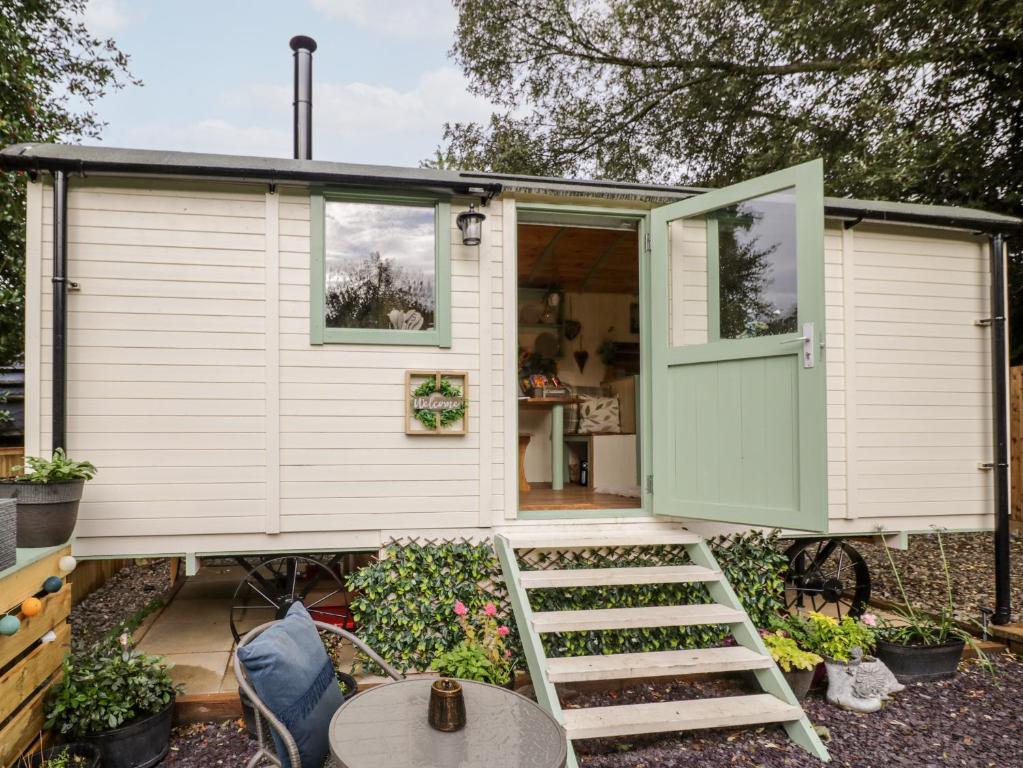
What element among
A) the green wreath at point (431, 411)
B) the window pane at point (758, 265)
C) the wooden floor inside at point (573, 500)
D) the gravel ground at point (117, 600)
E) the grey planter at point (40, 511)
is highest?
the window pane at point (758, 265)

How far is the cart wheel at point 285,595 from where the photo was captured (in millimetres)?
3951

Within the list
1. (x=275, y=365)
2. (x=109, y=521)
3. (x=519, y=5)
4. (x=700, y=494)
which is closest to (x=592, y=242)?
(x=700, y=494)

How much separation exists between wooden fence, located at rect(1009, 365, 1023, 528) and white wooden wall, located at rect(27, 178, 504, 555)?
6.82m

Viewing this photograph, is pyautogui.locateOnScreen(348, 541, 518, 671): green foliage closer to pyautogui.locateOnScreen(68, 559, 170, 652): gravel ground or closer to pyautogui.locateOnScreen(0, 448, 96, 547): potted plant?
pyautogui.locateOnScreen(0, 448, 96, 547): potted plant

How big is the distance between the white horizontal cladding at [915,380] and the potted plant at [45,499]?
4.47 meters

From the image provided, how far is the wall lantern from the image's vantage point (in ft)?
11.9

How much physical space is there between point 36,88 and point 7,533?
714 cm

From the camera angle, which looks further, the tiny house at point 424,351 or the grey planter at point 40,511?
the tiny house at point 424,351

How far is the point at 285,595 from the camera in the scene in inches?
163

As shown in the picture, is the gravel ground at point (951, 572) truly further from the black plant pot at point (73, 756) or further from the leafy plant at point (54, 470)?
the leafy plant at point (54, 470)

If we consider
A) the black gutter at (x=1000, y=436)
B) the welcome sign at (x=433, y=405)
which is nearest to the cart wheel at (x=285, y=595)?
the welcome sign at (x=433, y=405)

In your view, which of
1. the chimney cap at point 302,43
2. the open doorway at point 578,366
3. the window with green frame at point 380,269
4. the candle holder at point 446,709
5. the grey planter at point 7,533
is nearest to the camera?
the candle holder at point 446,709

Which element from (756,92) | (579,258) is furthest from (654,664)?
(756,92)

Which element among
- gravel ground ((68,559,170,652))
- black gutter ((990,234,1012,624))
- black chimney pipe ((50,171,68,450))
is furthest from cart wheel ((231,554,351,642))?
black gutter ((990,234,1012,624))
